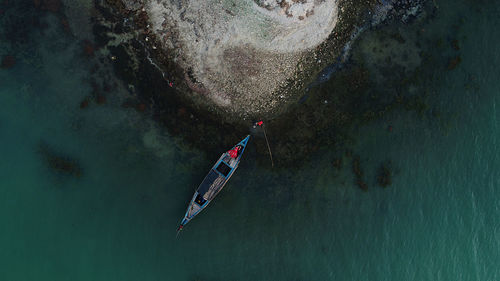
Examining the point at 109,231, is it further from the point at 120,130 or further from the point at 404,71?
the point at 404,71

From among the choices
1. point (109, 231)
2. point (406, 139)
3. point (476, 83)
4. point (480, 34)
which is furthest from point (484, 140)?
point (109, 231)

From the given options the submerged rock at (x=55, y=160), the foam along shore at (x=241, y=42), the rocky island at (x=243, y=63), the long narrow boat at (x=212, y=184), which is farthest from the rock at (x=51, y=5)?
the long narrow boat at (x=212, y=184)

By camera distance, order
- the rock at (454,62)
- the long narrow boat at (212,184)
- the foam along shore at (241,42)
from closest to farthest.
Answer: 1. the foam along shore at (241,42)
2. the long narrow boat at (212,184)
3. the rock at (454,62)

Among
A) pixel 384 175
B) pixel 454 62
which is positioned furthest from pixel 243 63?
pixel 454 62

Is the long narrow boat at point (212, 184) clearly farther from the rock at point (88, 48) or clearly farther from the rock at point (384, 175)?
the rock at point (88, 48)

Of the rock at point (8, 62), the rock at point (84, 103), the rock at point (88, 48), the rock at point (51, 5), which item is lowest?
the rock at point (84, 103)

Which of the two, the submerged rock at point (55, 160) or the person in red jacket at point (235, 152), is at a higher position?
the person in red jacket at point (235, 152)

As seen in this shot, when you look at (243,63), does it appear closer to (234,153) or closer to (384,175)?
(234,153)
